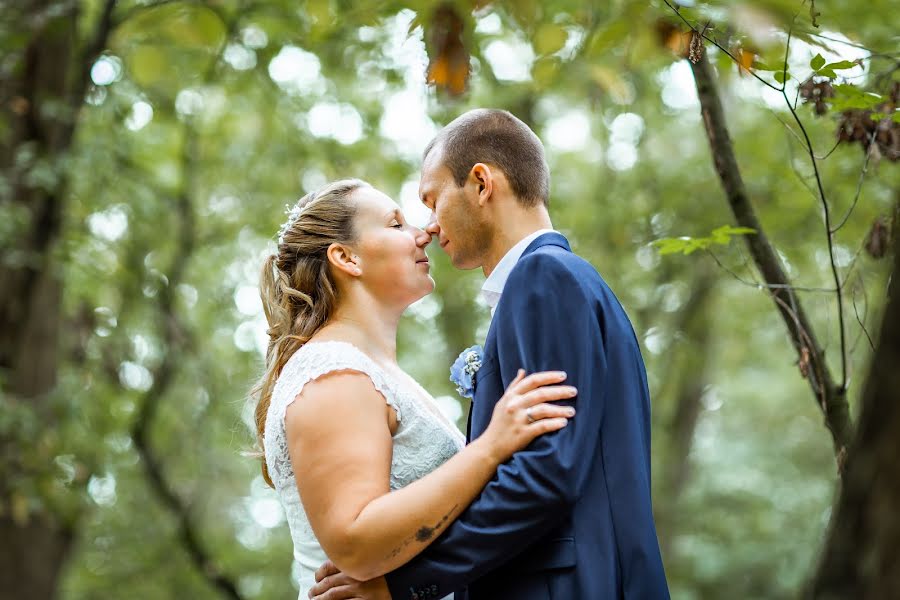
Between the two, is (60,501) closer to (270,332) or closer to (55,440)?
(55,440)

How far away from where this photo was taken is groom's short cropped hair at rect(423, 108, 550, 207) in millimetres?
3264

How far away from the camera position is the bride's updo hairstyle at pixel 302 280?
3492 millimetres

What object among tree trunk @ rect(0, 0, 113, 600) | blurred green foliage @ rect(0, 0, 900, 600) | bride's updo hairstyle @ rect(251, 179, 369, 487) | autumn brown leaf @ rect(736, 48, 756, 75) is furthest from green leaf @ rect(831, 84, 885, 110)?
tree trunk @ rect(0, 0, 113, 600)

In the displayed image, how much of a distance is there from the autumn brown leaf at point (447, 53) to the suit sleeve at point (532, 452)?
0.57 metres

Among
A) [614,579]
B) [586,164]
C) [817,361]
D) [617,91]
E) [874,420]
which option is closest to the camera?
[874,420]

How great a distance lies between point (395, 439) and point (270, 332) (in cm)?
69

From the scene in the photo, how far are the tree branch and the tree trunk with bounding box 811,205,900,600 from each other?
88.9 inches

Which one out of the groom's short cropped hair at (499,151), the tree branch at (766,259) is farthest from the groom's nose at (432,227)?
the tree branch at (766,259)

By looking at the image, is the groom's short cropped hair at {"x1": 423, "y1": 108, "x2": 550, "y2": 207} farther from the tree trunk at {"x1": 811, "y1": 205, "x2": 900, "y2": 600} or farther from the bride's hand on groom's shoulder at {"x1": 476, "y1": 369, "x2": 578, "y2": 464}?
the tree trunk at {"x1": 811, "y1": 205, "x2": 900, "y2": 600}

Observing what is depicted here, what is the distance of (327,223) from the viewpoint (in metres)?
3.59

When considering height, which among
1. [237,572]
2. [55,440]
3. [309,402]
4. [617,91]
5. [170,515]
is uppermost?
[617,91]

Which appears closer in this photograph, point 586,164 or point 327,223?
point 327,223

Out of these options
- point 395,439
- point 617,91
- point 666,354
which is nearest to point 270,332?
point 395,439

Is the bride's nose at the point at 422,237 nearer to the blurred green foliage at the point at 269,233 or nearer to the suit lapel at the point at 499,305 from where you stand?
the suit lapel at the point at 499,305
